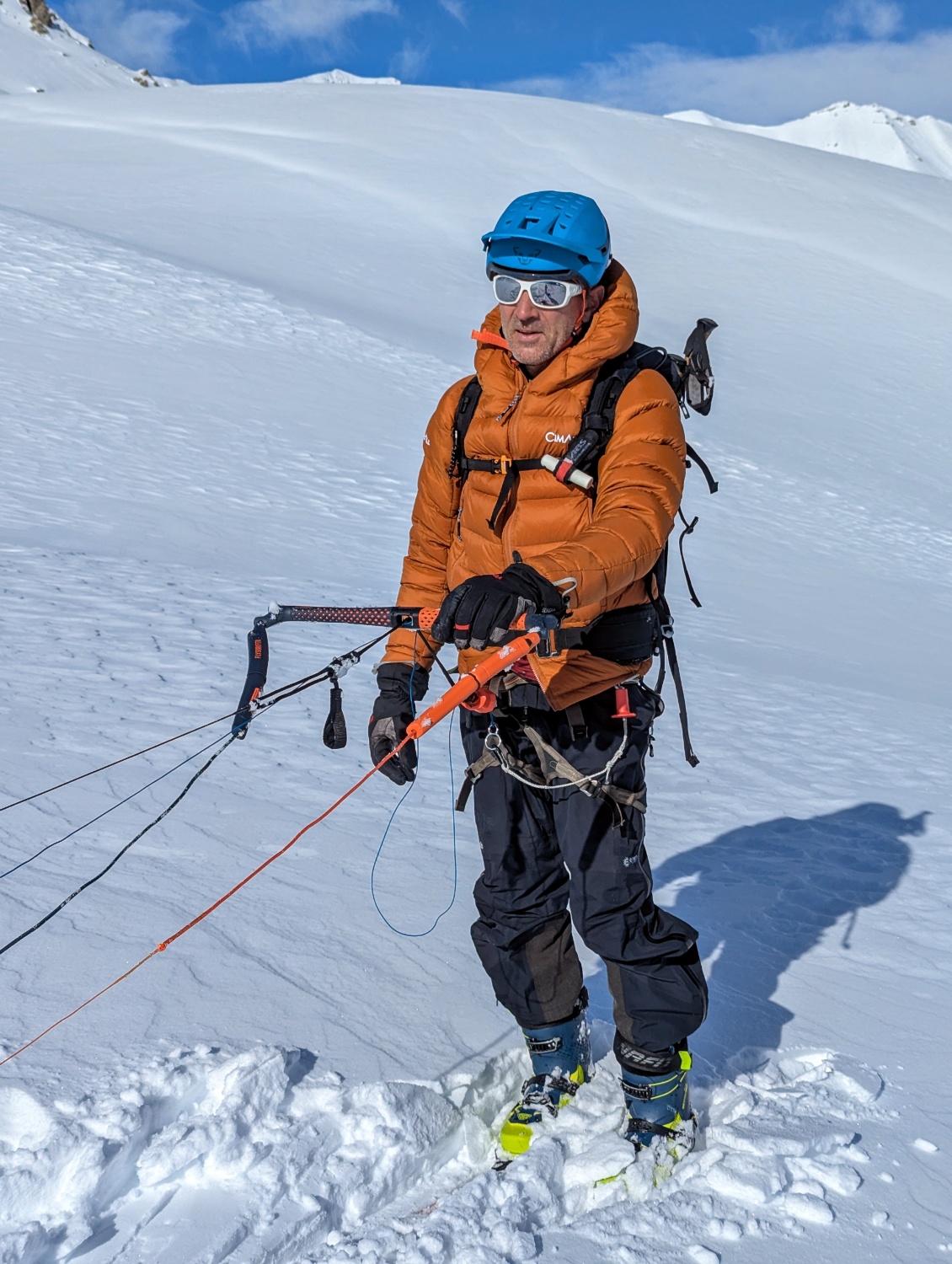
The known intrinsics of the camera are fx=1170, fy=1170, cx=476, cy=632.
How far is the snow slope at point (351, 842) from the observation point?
243 cm

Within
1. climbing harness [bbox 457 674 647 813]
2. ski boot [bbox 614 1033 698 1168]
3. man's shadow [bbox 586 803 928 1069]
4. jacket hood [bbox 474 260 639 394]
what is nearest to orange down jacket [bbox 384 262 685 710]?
jacket hood [bbox 474 260 639 394]

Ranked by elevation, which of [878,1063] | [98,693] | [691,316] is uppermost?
[691,316]

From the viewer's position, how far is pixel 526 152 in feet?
91.2

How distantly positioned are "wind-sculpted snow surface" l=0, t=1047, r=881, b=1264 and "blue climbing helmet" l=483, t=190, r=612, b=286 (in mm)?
1881

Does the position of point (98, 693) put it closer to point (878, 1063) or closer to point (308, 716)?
point (308, 716)

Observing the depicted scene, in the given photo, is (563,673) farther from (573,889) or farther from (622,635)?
(573,889)

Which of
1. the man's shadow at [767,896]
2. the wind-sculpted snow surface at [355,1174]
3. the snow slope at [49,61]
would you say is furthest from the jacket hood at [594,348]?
the snow slope at [49,61]

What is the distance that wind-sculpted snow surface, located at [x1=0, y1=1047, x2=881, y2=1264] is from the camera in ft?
7.34

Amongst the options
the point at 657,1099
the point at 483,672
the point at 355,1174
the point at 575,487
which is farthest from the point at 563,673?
the point at 355,1174

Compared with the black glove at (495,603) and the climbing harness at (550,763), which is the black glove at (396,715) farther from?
the black glove at (495,603)

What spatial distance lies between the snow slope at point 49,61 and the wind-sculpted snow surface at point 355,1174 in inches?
2360

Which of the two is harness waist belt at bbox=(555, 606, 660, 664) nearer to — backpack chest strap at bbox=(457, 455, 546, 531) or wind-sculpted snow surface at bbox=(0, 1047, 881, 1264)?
backpack chest strap at bbox=(457, 455, 546, 531)

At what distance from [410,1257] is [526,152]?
2851 centimetres

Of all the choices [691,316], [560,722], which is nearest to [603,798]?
[560,722]
